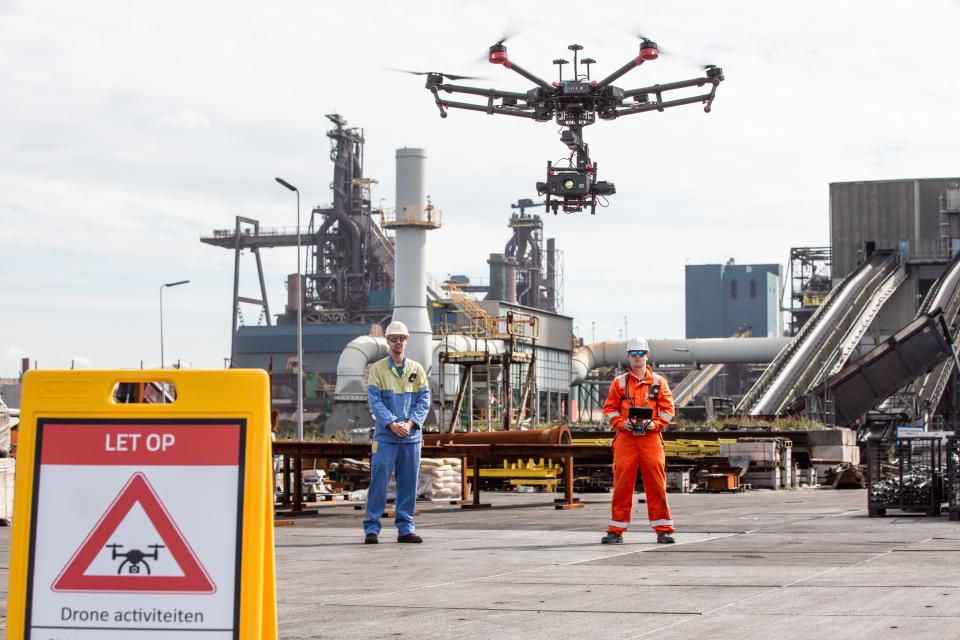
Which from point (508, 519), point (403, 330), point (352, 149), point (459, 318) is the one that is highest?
point (352, 149)

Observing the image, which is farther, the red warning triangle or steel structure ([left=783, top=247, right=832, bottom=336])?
steel structure ([left=783, top=247, right=832, bottom=336])

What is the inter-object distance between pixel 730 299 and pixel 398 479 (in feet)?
349

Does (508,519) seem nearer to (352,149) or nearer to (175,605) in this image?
(175,605)

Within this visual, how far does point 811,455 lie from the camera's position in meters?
37.4

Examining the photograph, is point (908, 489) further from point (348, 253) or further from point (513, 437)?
point (348, 253)

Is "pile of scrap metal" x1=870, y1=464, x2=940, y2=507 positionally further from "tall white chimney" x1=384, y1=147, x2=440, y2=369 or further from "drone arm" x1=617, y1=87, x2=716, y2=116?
"tall white chimney" x1=384, y1=147, x2=440, y2=369

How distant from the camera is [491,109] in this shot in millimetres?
32219

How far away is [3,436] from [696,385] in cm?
7285

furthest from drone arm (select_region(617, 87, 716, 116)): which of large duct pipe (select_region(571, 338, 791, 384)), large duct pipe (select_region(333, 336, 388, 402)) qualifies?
large duct pipe (select_region(571, 338, 791, 384))

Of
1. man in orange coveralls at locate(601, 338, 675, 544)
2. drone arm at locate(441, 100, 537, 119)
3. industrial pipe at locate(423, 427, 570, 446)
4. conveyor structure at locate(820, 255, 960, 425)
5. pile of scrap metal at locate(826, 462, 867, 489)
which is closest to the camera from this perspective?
man in orange coveralls at locate(601, 338, 675, 544)

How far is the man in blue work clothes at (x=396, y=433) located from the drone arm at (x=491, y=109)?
67.0 ft

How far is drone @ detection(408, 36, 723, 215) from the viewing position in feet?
96.3

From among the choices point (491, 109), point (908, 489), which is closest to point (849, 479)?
point (491, 109)

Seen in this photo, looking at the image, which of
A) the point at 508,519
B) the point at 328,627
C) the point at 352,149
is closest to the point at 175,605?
the point at 328,627
